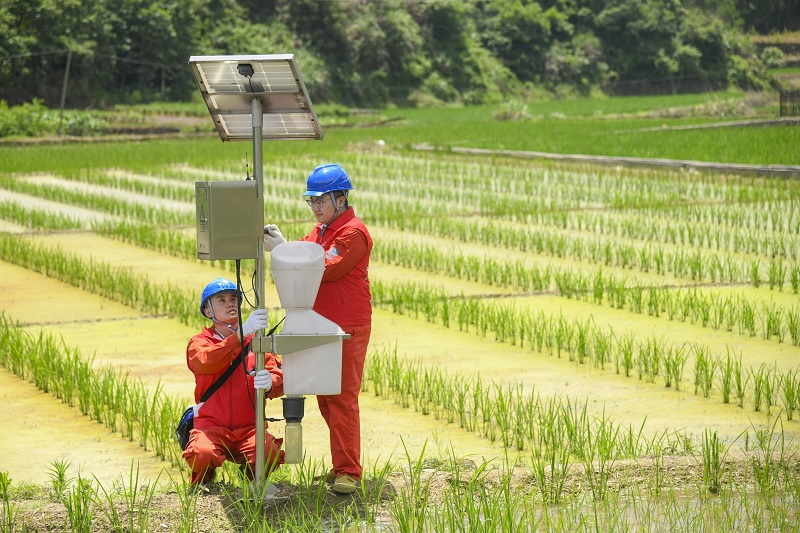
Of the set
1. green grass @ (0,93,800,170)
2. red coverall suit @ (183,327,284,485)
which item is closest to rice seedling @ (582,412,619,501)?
red coverall suit @ (183,327,284,485)

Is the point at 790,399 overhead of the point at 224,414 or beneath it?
beneath

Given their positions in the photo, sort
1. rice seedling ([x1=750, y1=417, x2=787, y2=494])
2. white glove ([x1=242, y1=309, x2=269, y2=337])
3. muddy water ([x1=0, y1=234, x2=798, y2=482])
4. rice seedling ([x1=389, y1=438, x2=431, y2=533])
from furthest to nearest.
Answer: muddy water ([x1=0, y1=234, x2=798, y2=482]) → rice seedling ([x1=750, y1=417, x2=787, y2=494]) → white glove ([x1=242, y1=309, x2=269, y2=337]) → rice seedling ([x1=389, y1=438, x2=431, y2=533])

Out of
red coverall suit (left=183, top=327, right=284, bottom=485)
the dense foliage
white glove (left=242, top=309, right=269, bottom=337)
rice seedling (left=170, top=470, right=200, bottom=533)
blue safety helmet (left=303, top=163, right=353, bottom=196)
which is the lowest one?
rice seedling (left=170, top=470, right=200, bottom=533)

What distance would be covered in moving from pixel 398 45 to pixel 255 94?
A: 55.0m

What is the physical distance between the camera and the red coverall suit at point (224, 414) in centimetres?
466

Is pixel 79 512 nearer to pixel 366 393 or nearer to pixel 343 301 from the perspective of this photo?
pixel 343 301

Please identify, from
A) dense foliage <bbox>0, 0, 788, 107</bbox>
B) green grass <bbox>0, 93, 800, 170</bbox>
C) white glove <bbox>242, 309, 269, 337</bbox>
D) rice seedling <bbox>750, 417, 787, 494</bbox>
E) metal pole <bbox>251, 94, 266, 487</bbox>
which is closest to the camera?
white glove <bbox>242, 309, 269, 337</bbox>

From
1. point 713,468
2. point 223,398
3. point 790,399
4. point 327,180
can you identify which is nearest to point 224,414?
point 223,398

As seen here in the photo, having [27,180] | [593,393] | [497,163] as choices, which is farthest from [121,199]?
[593,393]

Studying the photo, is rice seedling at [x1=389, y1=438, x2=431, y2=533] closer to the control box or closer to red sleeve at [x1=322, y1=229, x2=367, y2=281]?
red sleeve at [x1=322, y1=229, x2=367, y2=281]

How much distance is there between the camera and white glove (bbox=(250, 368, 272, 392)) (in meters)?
4.39

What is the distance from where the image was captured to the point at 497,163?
76.5 feet

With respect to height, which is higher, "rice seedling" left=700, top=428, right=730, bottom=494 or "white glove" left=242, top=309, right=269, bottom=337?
"white glove" left=242, top=309, right=269, bottom=337

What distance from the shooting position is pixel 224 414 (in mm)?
4773
